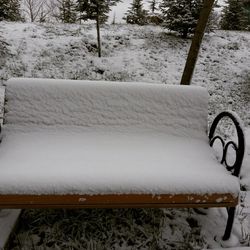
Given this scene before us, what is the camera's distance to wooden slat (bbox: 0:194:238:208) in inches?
96.3

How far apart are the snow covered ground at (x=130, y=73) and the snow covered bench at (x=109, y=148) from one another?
48 cm

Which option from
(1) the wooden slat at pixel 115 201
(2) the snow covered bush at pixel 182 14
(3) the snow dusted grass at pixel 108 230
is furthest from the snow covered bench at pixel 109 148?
(2) the snow covered bush at pixel 182 14

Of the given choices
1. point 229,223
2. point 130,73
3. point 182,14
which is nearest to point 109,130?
point 229,223

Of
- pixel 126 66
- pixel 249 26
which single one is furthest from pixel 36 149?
pixel 249 26

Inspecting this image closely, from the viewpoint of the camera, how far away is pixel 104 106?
3422 millimetres

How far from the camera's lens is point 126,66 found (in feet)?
34.4

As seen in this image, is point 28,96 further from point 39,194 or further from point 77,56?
point 77,56

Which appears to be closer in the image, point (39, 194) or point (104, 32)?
point (39, 194)

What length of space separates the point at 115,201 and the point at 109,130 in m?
1.05

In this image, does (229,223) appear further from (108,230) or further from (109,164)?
(109,164)

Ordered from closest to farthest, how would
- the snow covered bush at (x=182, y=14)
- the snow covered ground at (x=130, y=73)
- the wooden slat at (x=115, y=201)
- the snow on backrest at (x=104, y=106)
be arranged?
the wooden slat at (x=115, y=201), the snow covered ground at (x=130, y=73), the snow on backrest at (x=104, y=106), the snow covered bush at (x=182, y=14)

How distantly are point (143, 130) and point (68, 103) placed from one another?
0.88 meters

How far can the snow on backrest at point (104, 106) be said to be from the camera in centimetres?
332

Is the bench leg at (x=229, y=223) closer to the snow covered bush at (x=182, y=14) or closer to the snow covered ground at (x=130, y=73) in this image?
the snow covered ground at (x=130, y=73)
